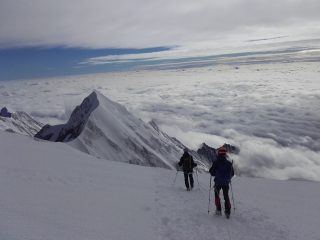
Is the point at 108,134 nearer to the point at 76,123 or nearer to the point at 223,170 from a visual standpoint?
the point at 76,123

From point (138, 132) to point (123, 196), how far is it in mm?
93303

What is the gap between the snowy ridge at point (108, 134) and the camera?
75938 millimetres

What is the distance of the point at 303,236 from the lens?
36.8 feet

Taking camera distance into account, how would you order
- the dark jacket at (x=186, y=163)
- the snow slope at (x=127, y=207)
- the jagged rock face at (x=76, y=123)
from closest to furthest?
the snow slope at (x=127, y=207) < the dark jacket at (x=186, y=163) < the jagged rock face at (x=76, y=123)

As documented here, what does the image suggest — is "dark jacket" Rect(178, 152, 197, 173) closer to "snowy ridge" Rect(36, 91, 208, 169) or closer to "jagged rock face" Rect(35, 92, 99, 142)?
"snowy ridge" Rect(36, 91, 208, 169)

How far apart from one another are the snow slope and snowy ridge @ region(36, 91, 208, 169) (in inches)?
1858

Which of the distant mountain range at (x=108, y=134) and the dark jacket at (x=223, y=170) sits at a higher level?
the dark jacket at (x=223, y=170)

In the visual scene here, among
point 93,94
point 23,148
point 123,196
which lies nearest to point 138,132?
point 93,94

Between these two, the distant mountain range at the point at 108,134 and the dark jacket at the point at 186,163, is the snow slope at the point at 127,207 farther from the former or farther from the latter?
the distant mountain range at the point at 108,134

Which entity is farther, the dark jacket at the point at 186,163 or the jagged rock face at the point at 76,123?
the jagged rock face at the point at 76,123

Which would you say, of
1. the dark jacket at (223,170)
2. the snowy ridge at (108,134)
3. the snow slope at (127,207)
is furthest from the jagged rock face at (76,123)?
the dark jacket at (223,170)

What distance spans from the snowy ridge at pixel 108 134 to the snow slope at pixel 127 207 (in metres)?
47.2

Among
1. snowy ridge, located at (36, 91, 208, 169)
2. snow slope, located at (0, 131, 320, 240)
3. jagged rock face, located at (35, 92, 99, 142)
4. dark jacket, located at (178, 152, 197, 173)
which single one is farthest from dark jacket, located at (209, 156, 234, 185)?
jagged rock face, located at (35, 92, 99, 142)

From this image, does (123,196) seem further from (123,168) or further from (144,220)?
(123,168)
